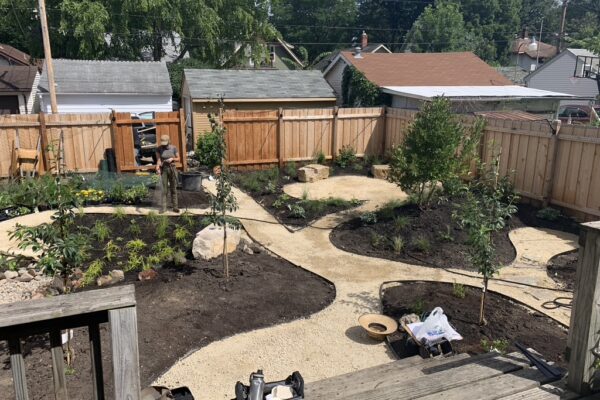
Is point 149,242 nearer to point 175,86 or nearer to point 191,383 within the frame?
point 191,383

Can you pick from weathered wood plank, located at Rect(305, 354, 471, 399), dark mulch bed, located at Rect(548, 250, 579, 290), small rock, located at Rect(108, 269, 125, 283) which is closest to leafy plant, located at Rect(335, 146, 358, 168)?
dark mulch bed, located at Rect(548, 250, 579, 290)

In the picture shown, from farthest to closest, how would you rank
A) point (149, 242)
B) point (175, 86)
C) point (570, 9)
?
point (570, 9) < point (175, 86) < point (149, 242)

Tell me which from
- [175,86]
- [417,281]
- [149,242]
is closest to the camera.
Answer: [417,281]

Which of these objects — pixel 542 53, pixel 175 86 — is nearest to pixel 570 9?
pixel 542 53

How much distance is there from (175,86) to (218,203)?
2256 cm

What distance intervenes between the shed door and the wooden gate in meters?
11.4

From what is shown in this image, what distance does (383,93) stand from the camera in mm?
20625

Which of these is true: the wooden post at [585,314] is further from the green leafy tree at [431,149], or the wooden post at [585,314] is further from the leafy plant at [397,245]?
the green leafy tree at [431,149]

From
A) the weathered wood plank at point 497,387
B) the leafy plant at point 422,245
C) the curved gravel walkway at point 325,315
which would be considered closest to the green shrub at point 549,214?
the curved gravel walkway at point 325,315

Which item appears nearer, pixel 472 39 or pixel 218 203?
pixel 218 203

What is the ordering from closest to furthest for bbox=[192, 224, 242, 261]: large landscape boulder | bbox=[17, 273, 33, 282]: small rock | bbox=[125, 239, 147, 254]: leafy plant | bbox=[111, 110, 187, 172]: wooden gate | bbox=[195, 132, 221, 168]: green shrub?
bbox=[17, 273, 33, 282]: small rock, bbox=[192, 224, 242, 261]: large landscape boulder, bbox=[125, 239, 147, 254]: leafy plant, bbox=[111, 110, 187, 172]: wooden gate, bbox=[195, 132, 221, 168]: green shrub

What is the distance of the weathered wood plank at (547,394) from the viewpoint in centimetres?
302

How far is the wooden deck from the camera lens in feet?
10.1

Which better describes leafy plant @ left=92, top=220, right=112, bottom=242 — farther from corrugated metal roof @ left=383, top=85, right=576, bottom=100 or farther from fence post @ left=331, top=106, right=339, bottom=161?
corrugated metal roof @ left=383, top=85, right=576, bottom=100
